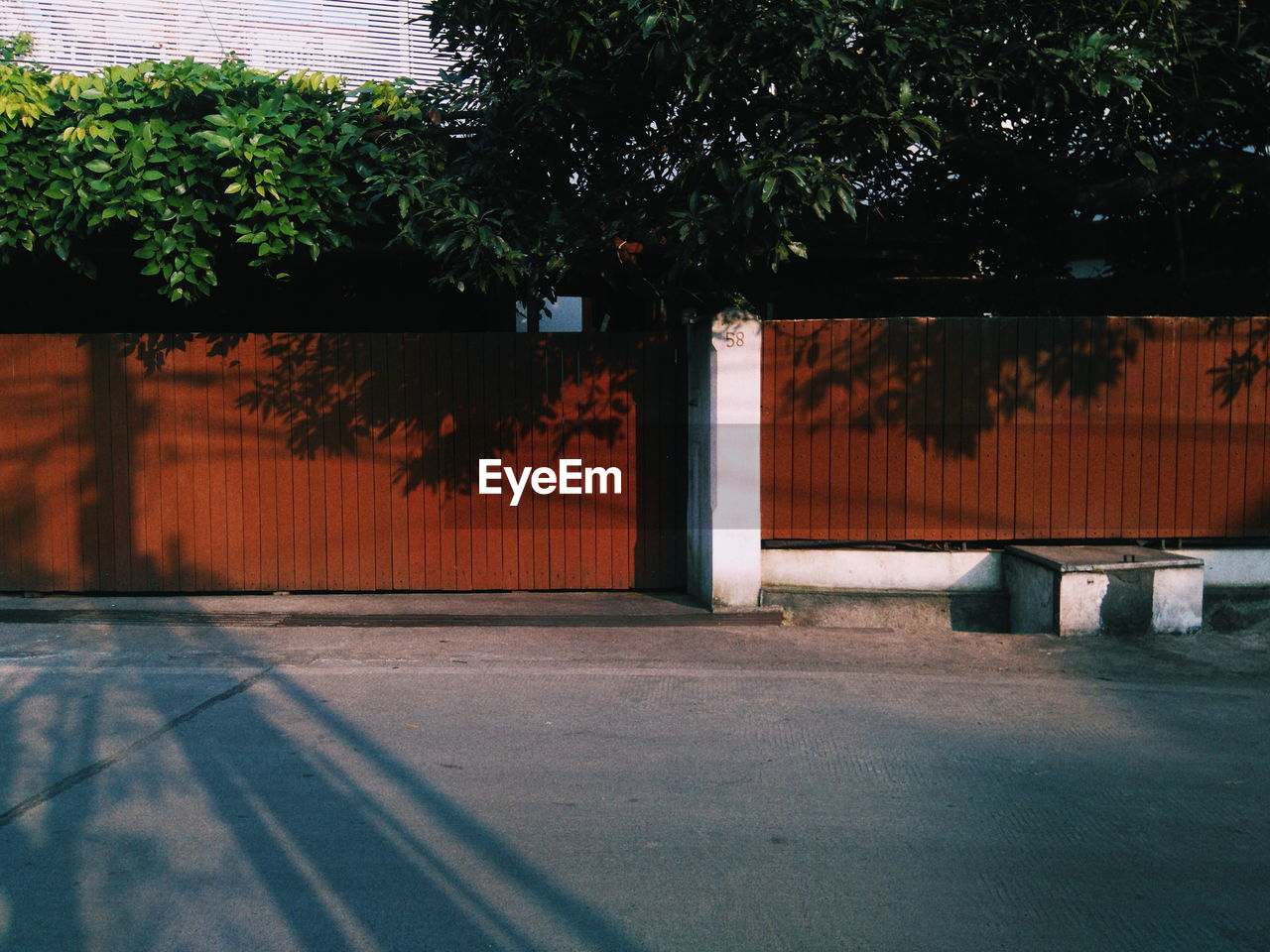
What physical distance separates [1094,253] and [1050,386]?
4.97m

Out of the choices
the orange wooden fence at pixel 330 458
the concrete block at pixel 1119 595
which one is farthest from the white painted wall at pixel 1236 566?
the orange wooden fence at pixel 330 458

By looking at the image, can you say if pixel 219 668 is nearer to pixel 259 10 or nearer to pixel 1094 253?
pixel 259 10

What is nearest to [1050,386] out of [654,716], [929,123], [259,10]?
[929,123]

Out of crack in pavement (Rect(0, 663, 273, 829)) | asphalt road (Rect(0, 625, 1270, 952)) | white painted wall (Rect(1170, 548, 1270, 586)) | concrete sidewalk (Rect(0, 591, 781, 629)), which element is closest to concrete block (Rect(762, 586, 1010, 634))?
concrete sidewalk (Rect(0, 591, 781, 629))

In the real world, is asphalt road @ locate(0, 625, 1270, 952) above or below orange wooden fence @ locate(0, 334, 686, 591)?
below

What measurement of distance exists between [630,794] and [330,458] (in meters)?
5.00

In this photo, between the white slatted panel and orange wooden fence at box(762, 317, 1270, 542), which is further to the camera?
the white slatted panel

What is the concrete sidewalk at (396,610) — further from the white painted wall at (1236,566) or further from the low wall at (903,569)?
the white painted wall at (1236,566)

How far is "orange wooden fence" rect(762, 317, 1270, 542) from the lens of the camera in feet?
28.9

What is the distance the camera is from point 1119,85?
771cm

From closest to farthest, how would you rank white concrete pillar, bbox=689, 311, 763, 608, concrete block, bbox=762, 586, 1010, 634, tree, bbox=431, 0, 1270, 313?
tree, bbox=431, 0, 1270, 313 < white concrete pillar, bbox=689, 311, 763, 608 < concrete block, bbox=762, 586, 1010, 634

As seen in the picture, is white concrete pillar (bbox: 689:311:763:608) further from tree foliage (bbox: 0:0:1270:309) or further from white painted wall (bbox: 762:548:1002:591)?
tree foliage (bbox: 0:0:1270:309)

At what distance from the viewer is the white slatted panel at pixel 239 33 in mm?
12773

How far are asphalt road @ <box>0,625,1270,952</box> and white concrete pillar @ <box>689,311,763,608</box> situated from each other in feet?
2.46
